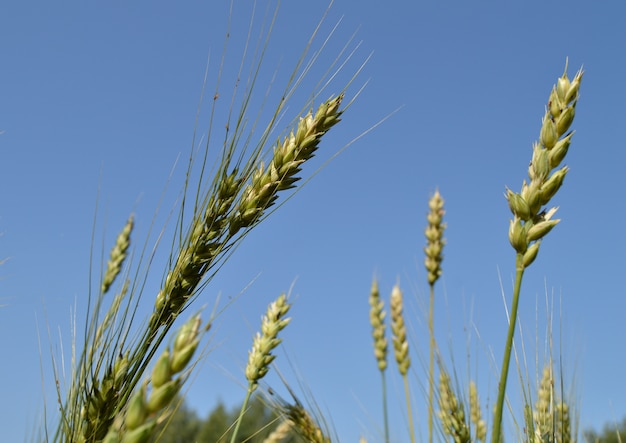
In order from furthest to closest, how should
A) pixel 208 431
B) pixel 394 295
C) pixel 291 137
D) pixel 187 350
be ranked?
1. pixel 208 431
2. pixel 394 295
3. pixel 291 137
4. pixel 187 350

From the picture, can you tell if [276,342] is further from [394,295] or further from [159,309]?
[394,295]

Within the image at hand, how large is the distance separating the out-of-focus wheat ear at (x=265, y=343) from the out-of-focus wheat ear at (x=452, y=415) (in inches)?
30.1

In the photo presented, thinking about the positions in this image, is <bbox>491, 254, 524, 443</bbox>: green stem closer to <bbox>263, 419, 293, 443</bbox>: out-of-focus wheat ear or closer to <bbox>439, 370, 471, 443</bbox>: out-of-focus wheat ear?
<bbox>439, 370, 471, 443</bbox>: out-of-focus wheat ear

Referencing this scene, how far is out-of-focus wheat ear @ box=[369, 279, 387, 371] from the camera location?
14.4 ft

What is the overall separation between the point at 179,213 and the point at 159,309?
338 millimetres

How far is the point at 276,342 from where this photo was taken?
8.50 ft

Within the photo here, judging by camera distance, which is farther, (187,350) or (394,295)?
(394,295)

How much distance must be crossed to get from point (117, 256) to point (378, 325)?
2.12 m

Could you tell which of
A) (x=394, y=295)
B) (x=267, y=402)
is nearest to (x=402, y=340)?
(x=394, y=295)

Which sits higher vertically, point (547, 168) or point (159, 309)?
point (547, 168)

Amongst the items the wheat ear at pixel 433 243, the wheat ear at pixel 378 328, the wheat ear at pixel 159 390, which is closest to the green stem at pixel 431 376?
the wheat ear at pixel 433 243

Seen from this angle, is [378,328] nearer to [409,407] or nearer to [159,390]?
[409,407]

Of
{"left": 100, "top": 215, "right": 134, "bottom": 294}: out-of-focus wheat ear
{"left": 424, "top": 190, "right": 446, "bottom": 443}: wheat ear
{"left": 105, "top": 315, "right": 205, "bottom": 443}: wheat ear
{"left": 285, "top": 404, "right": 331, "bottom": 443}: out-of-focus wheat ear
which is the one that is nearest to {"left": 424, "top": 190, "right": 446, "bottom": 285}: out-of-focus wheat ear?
{"left": 424, "top": 190, "right": 446, "bottom": 443}: wheat ear

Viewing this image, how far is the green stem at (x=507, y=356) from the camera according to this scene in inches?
44.3
